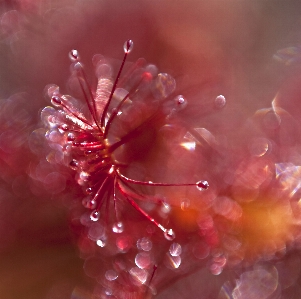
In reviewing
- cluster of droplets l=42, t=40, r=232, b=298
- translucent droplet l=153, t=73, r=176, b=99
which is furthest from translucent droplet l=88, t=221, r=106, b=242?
translucent droplet l=153, t=73, r=176, b=99

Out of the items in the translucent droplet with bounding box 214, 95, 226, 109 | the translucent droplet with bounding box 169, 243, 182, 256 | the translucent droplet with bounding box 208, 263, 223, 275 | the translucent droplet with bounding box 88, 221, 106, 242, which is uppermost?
the translucent droplet with bounding box 214, 95, 226, 109

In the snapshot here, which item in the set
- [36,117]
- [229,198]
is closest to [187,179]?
[229,198]

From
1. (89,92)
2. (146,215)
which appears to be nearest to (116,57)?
(89,92)

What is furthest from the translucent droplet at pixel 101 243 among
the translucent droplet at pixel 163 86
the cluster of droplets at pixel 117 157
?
the translucent droplet at pixel 163 86

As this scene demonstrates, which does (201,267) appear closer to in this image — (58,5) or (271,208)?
(271,208)

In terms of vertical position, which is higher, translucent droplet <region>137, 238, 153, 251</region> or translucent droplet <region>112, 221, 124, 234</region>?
translucent droplet <region>112, 221, 124, 234</region>

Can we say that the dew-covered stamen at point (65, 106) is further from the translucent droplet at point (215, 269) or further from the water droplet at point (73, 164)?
the translucent droplet at point (215, 269)

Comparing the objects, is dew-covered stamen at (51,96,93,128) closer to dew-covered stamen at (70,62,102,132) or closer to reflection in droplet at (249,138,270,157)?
dew-covered stamen at (70,62,102,132)
